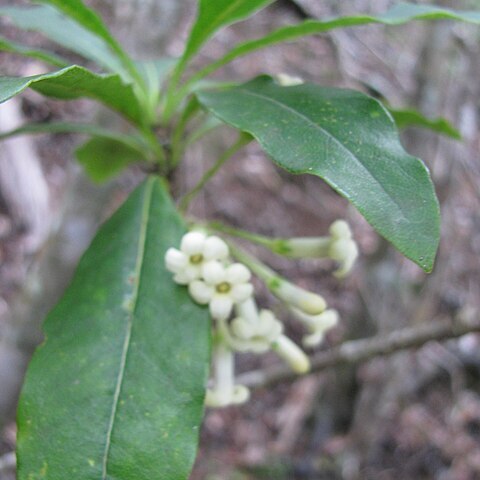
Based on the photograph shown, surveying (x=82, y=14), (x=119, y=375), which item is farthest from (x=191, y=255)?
(x=82, y=14)

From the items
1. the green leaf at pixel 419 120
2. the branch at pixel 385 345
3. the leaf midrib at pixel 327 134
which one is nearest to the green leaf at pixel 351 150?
the leaf midrib at pixel 327 134

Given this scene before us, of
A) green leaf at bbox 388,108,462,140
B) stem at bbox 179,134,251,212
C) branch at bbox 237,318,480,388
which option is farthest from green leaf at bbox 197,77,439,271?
branch at bbox 237,318,480,388

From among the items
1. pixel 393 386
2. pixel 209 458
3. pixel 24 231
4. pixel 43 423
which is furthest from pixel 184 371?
pixel 24 231

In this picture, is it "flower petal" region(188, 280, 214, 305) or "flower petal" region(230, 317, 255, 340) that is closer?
"flower petal" region(188, 280, 214, 305)

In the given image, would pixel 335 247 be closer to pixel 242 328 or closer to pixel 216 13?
pixel 242 328

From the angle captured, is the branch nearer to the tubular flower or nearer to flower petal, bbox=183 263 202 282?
the tubular flower

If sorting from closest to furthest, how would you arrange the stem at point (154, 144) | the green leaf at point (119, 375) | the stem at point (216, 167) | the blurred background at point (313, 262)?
the green leaf at point (119, 375)
the stem at point (216, 167)
the stem at point (154, 144)
the blurred background at point (313, 262)

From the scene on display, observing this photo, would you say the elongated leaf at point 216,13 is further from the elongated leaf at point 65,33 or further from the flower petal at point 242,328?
the flower petal at point 242,328

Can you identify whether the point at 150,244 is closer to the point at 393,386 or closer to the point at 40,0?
the point at 40,0
